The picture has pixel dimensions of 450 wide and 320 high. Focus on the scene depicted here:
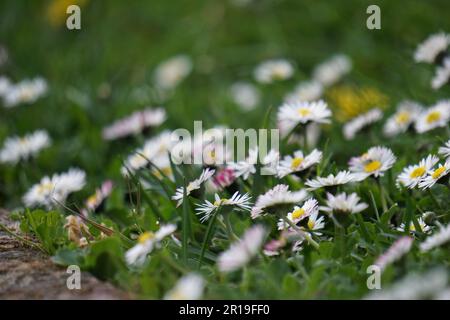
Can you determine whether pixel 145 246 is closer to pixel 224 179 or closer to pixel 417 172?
pixel 224 179

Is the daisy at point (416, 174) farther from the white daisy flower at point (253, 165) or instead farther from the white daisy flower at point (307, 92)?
the white daisy flower at point (307, 92)

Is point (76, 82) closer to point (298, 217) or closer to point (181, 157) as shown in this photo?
point (181, 157)

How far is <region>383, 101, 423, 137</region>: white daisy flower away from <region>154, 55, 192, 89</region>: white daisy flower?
1.58 m

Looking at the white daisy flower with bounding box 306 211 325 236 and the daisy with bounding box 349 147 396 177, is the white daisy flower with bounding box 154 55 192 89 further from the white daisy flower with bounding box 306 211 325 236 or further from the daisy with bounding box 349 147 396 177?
the white daisy flower with bounding box 306 211 325 236

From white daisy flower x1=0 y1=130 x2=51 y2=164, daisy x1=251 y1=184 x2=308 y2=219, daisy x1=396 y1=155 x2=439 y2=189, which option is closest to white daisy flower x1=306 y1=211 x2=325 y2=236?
daisy x1=251 y1=184 x2=308 y2=219

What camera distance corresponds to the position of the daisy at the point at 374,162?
156cm

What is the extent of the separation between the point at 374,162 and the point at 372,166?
0.02 meters

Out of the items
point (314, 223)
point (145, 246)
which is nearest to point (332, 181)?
Result: point (314, 223)

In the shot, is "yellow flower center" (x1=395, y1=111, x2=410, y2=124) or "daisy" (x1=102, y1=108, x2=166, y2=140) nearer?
"yellow flower center" (x1=395, y1=111, x2=410, y2=124)

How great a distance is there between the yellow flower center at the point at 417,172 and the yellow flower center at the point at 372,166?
8 centimetres

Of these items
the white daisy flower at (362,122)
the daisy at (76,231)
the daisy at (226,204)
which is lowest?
the daisy at (76,231)

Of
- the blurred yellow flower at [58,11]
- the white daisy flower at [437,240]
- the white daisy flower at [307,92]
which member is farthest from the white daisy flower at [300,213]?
the blurred yellow flower at [58,11]

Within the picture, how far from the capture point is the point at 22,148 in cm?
224

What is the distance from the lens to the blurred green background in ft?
8.41
